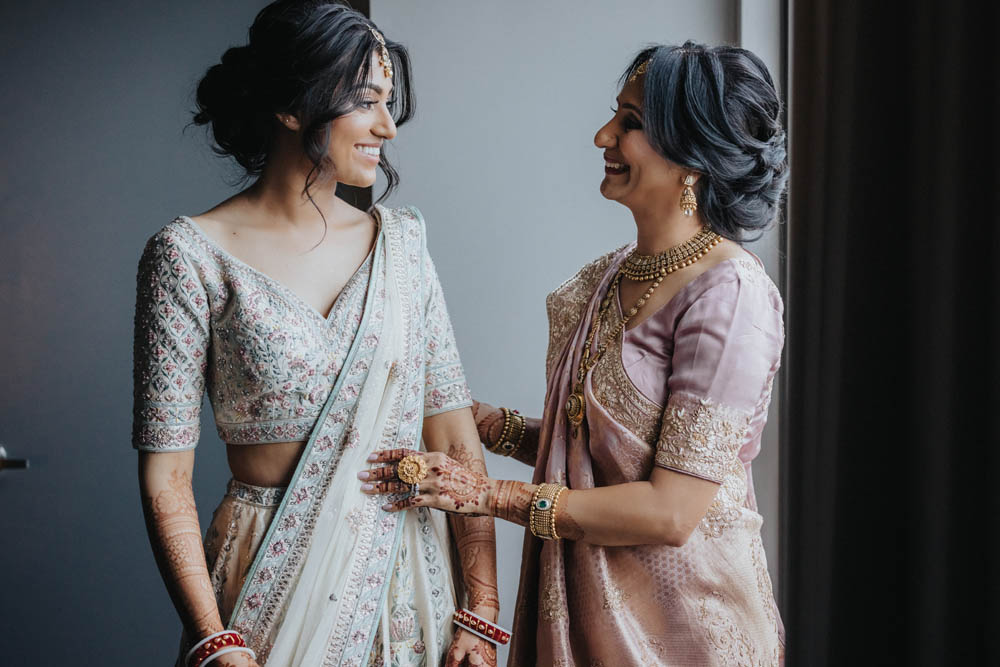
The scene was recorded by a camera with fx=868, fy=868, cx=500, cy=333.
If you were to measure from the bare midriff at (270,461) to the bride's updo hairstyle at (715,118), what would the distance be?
72cm

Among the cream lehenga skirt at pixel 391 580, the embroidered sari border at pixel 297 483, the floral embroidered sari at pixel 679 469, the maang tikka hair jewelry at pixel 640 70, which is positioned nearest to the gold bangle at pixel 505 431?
the floral embroidered sari at pixel 679 469

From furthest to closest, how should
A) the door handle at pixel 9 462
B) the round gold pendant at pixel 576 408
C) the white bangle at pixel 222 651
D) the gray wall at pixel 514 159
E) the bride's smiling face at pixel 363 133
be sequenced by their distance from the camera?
1. the door handle at pixel 9 462
2. the gray wall at pixel 514 159
3. the round gold pendant at pixel 576 408
4. the bride's smiling face at pixel 363 133
5. the white bangle at pixel 222 651

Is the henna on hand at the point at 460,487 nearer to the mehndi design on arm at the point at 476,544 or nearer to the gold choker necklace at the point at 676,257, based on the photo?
the mehndi design on arm at the point at 476,544

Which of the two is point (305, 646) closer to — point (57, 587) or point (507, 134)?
point (507, 134)

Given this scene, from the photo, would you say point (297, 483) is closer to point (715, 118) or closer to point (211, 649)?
point (211, 649)

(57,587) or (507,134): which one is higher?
(507,134)

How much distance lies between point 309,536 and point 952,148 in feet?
4.02

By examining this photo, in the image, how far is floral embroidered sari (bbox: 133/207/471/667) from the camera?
120cm

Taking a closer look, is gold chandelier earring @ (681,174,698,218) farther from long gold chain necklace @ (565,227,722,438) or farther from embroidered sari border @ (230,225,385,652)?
embroidered sari border @ (230,225,385,652)

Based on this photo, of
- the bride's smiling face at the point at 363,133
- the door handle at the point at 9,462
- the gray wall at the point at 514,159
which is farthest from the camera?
the door handle at the point at 9,462

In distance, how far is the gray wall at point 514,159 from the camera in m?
1.99

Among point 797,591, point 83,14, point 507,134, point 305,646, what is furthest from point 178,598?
point 83,14

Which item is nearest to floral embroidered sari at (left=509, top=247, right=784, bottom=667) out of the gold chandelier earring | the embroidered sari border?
the gold chandelier earring

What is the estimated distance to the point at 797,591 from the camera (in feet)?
6.46
